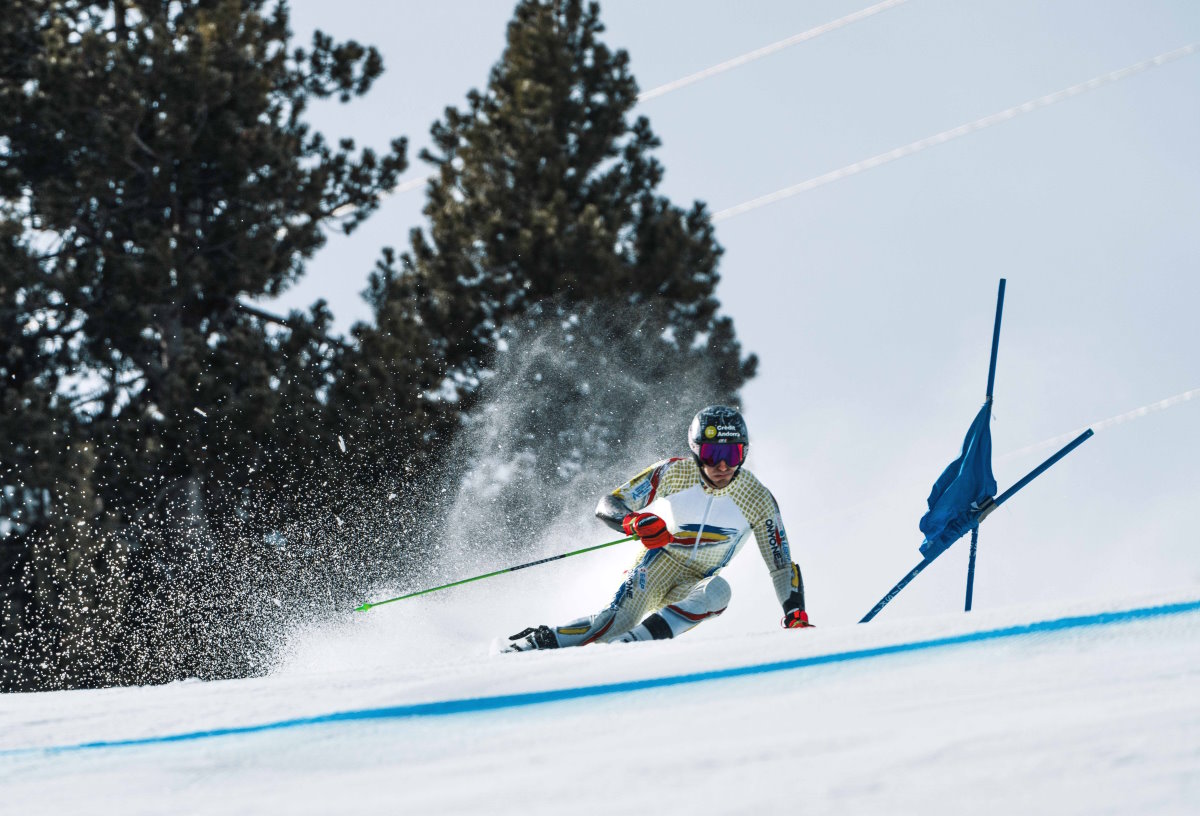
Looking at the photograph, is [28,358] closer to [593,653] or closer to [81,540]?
[81,540]

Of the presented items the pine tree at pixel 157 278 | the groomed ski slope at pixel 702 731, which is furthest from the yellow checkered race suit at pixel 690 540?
the pine tree at pixel 157 278

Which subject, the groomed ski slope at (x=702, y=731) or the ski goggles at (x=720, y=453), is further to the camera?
the ski goggles at (x=720, y=453)

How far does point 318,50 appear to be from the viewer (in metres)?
16.8

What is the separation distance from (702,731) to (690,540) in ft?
10.5

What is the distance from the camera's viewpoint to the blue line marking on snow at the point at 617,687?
3113 millimetres

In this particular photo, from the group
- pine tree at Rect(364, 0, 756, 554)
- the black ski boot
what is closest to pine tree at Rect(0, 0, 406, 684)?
pine tree at Rect(364, 0, 756, 554)

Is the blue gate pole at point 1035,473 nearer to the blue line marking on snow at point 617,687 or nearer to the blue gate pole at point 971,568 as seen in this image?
the blue gate pole at point 971,568

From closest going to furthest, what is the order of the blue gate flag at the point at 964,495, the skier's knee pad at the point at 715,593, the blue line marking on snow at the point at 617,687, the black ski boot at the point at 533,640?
the blue line marking on snow at the point at 617,687, the black ski boot at the point at 533,640, the skier's knee pad at the point at 715,593, the blue gate flag at the point at 964,495

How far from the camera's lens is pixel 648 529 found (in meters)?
5.59

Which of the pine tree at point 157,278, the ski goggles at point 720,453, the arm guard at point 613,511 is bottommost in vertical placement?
the arm guard at point 613,511

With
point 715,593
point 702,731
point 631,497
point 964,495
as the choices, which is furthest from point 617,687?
point 964,495

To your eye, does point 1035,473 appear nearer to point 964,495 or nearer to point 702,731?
point 964,495

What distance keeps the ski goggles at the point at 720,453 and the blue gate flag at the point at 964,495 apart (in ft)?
3.49

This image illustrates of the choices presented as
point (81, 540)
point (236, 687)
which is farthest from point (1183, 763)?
point (81, 540)
